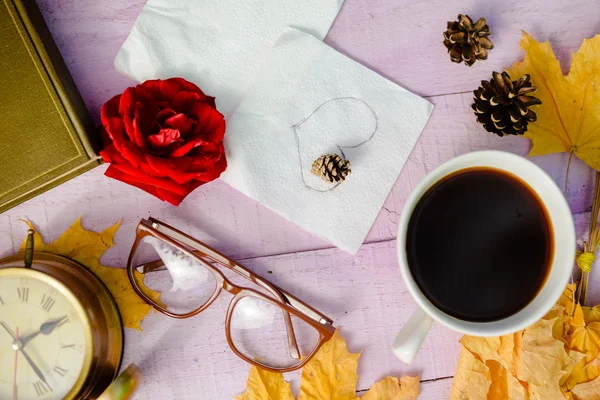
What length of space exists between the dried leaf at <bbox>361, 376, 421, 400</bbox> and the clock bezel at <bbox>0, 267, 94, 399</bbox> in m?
0.32

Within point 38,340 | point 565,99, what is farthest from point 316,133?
point 38,340

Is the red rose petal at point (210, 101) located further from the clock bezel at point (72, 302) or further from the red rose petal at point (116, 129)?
the clock bezel at point (72, 302)

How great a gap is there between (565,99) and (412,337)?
324 mm

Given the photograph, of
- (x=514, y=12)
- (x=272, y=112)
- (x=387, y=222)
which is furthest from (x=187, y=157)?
(x=514, y=12)

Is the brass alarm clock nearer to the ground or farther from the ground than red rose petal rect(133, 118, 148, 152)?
nearer to the ground

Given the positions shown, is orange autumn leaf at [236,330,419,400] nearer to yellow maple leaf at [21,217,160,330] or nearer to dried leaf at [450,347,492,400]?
dried leaf at [450,347,492,400]

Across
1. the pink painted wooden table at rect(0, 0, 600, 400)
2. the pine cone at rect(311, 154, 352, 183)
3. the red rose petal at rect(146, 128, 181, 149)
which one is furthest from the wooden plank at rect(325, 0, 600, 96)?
the red rose petal at rect(146, 128, 181, 149)

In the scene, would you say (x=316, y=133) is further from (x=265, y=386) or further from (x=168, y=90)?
(x=265, y=386)

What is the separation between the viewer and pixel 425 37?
63cm

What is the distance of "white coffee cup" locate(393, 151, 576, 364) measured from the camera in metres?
0.52

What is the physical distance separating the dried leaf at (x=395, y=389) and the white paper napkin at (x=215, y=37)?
38 cm

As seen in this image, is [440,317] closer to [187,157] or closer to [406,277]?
[406,277]

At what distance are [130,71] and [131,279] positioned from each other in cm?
25

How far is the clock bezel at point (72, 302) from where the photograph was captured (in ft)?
1.80
